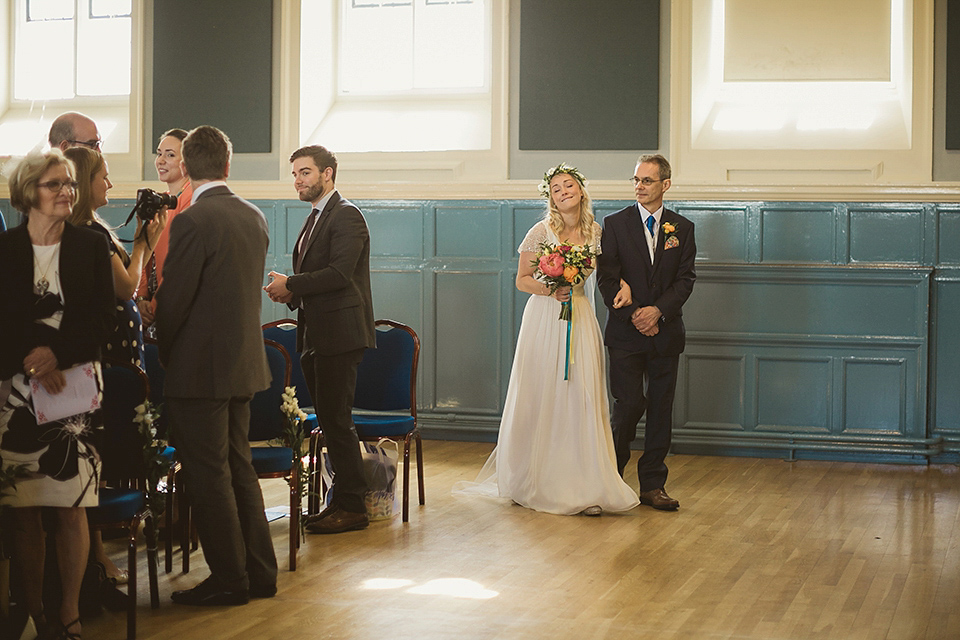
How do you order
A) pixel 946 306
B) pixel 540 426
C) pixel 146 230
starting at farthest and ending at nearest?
pixel 946 306
pixel 540 426
pixel 146 230

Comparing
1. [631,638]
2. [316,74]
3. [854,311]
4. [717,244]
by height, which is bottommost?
[631,638]

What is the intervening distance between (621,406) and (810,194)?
2.69 metres

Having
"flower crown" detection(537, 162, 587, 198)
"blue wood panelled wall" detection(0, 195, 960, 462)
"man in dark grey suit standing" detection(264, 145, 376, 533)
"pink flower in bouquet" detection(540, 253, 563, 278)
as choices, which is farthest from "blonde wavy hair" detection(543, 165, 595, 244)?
"blue wood panelled wall" detection(0, 195, 960, 462)

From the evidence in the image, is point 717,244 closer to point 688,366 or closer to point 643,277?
point 688,366

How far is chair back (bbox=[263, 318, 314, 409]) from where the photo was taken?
5.96m

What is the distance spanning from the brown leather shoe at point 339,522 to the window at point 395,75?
4127 millimetres

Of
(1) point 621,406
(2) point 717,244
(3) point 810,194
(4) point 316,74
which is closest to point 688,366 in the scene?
(2) point 717,244

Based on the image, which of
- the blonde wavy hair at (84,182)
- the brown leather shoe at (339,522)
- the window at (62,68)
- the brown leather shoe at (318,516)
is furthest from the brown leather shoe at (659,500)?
the window at (62,68)

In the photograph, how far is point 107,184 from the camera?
432cm

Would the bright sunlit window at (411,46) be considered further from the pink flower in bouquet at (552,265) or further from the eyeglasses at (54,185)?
Result: the eyeglasses at (54,185)

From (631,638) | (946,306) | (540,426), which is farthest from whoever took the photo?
(946,306)

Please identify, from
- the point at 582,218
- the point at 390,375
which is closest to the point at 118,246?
the point at 390,375

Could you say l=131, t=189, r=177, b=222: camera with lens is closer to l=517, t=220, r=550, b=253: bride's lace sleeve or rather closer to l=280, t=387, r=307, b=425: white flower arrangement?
l=280, t=387, r=307, b=425: white flower arrangement

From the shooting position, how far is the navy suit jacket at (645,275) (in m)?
6.09
